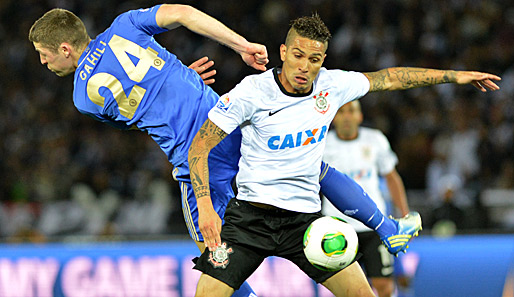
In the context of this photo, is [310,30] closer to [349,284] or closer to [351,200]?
[351,200]

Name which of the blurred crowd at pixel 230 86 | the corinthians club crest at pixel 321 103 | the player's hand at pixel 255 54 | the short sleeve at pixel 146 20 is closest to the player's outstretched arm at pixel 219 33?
the player's hand at pixel 255 54

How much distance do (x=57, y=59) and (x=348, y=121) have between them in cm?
315

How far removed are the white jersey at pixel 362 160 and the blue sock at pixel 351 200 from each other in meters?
2.00

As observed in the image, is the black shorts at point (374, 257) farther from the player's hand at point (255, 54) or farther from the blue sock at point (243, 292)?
the player's hand at point (255, 54)

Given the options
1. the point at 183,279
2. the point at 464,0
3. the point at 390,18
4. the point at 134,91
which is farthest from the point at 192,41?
the point at 134,91

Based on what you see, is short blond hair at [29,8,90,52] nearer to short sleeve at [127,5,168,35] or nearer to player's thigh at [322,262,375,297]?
short sleeve at [127,5,168,35]

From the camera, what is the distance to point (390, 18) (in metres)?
13.3

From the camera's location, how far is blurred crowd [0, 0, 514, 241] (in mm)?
11102

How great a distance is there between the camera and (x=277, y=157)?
4.37 metres

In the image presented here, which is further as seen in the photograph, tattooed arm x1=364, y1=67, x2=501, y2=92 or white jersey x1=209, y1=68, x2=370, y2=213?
tattooed arm x1=364, y1=67, x2=501, y2=92

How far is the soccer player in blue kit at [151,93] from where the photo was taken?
4.71m

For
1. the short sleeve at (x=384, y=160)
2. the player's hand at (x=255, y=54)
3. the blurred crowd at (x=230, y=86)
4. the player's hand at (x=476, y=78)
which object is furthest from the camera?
the blurred crowd at (x=230, y=86)

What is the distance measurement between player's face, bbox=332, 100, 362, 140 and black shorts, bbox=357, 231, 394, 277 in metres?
0.94

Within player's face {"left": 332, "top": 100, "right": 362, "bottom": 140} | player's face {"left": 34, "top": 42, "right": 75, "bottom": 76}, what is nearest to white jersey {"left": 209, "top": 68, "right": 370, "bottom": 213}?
player's face {"left": 34, "top": 42, "right": 75, "bottom": 76}
